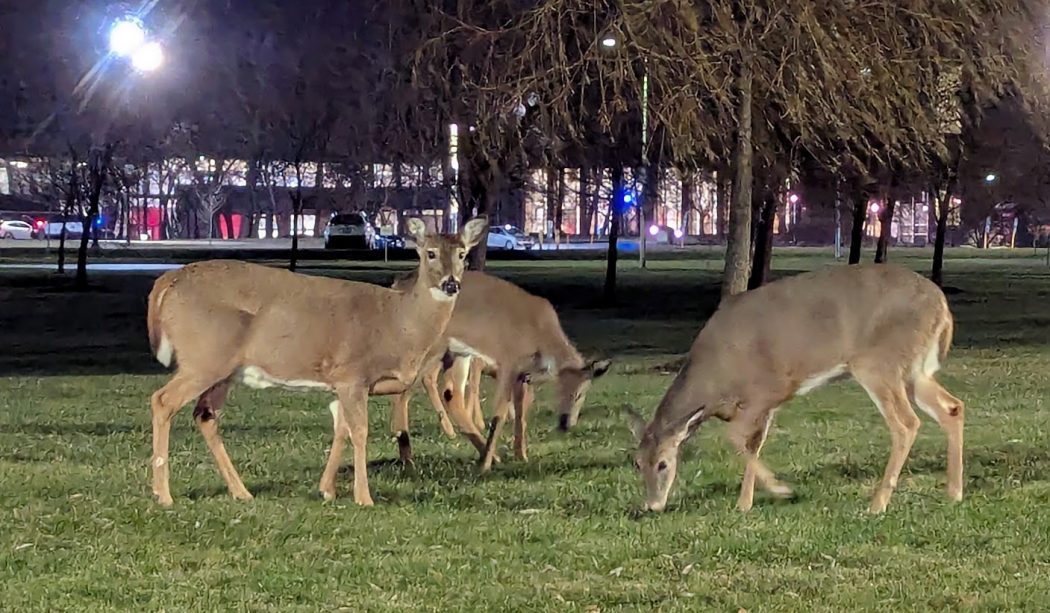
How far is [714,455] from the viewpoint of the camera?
1161 cm

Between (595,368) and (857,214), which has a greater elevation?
(857,214)

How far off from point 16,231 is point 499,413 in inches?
2930

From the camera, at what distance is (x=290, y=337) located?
10.0m

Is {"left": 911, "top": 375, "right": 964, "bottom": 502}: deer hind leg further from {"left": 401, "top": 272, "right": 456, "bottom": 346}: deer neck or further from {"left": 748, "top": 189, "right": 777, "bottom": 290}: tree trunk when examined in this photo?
{"left": 748, "top": 189, "right": 777, "bottom": 290}: tree trunk

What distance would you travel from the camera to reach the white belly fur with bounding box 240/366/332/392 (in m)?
9.98

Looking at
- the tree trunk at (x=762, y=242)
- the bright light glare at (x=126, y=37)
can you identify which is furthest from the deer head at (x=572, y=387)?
the tree trunk at (x=762, y=242)

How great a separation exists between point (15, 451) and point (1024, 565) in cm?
755

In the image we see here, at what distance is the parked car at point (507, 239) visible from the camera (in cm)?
6556

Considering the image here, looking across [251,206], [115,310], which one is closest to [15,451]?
[115,310]

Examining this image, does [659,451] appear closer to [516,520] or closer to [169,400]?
[516,520]

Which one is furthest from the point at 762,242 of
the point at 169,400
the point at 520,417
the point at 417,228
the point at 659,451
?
→ the point at 169,400

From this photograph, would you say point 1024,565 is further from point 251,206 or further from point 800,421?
point 251,206

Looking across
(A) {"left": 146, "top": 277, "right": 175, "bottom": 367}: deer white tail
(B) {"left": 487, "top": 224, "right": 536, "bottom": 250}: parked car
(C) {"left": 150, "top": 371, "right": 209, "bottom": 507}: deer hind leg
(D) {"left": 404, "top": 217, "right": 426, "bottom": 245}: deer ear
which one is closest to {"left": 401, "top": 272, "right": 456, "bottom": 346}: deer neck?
(D) {"left": 404, "top": 217, "right": 426, "bottom": 245}: deer ear

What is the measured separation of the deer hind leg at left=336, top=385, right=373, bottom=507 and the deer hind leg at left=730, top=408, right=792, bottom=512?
7.59 ft
